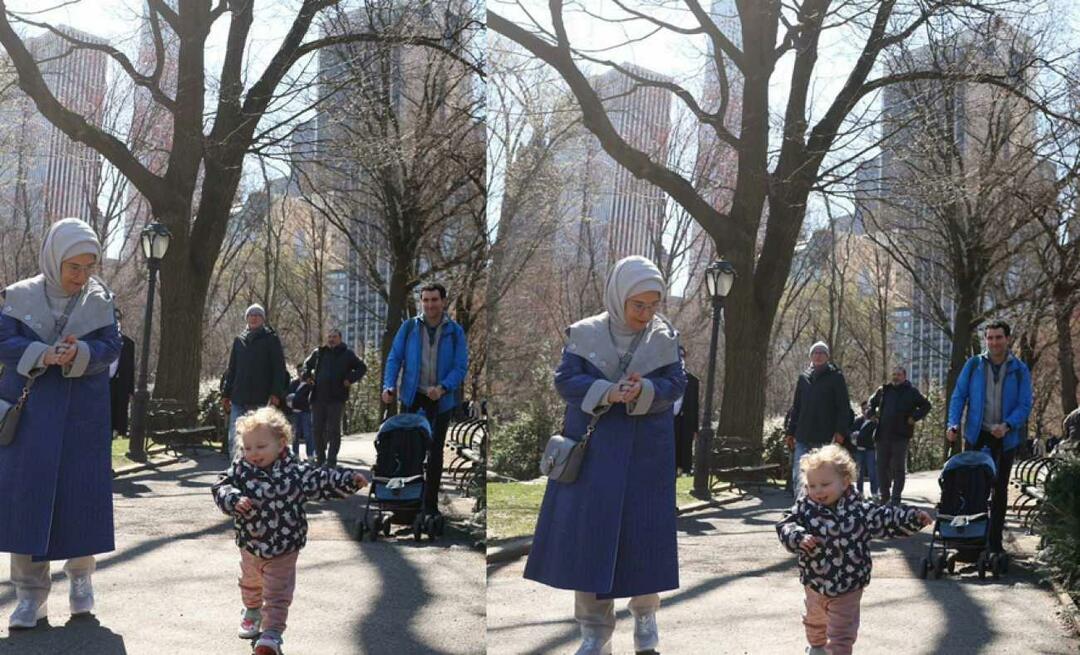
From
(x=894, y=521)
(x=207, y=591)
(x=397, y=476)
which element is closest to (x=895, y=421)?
(x=894, y=521)

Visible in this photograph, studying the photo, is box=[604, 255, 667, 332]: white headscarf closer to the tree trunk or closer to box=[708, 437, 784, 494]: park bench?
box=[708, 437, 784, 494]: park bench

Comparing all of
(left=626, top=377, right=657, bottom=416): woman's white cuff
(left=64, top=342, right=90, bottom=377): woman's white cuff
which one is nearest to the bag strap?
(left=64, top=342, right=90, bottom=377): woman's white cuff

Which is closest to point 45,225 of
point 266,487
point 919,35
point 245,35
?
point 245,35

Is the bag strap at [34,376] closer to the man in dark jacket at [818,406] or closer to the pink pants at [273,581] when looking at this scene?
the pink pants at [273,581]

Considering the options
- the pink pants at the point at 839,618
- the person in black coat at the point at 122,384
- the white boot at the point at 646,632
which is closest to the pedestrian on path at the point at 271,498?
the person in black coat at the point at 122,384

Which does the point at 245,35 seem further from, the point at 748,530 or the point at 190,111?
the point at 748,530

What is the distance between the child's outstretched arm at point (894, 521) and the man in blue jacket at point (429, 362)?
1649 mm

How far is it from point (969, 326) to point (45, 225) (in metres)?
3.93

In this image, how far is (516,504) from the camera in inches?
190

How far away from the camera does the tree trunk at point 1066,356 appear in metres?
5.46

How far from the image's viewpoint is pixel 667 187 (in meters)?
5.05

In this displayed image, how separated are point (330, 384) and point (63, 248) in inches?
44.1

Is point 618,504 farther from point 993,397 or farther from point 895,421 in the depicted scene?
point 993,397

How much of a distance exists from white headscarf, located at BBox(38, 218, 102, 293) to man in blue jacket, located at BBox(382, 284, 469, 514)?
1.20 m
